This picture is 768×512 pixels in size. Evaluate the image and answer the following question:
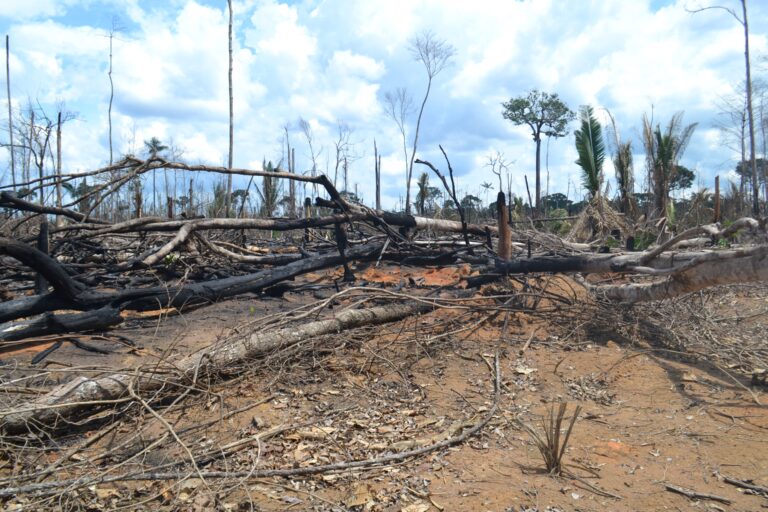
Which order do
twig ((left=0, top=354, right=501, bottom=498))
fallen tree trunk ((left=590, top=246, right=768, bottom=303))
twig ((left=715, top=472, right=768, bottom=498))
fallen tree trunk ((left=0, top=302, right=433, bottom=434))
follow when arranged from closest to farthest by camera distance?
1. twig ((left=0, top=354, right=501, bottom=498))
2. twig ((left=715, top=472, right=768, bottom=498))
3. fallen tree trunk ((left=0, top=302, right=433, bottom=434))
4. fallen tree trunk ((left=590, top=246, right=768, bottom=303))

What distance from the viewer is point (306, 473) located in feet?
8.87

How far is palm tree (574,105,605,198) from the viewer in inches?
546

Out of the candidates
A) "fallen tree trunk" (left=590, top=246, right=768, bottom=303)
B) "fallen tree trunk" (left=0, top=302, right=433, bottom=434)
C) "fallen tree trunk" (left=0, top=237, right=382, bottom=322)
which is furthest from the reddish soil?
"fallen tree trunk" (left=590, top=246, right=768, bottom=303)

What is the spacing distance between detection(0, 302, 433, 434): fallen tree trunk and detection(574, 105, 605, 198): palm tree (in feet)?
36.1

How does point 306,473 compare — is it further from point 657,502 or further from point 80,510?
point 657,502

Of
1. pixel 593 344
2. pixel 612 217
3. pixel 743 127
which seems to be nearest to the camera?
pixel 593 344

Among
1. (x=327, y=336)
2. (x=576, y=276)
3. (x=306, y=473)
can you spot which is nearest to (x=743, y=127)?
(x=576, y=276)

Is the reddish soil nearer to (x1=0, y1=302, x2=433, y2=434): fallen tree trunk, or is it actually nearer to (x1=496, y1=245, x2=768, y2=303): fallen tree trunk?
(x1=0, y1=302, x2=433, y2=434): fallen tree trunk

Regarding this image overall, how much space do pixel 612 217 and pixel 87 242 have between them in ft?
28.9

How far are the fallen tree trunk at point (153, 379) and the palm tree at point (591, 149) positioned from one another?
1100cm

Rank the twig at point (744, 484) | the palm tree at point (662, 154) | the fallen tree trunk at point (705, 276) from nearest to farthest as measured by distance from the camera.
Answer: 1. the twig at point (744, 484)
2. the fallen tree trunk at point (705, 276)
3. the palm tree at point (662, 154)

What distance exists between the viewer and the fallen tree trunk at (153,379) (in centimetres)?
297

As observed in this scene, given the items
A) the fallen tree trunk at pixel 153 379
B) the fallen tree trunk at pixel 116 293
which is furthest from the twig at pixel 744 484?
the fallen tree trunk at pixel 116 293

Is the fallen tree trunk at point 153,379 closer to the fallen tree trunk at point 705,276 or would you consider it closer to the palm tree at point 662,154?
the fallen tree trunk at point 705,276
